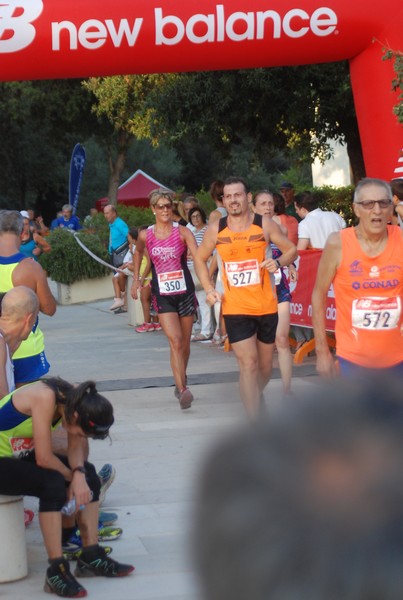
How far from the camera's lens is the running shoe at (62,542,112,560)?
541cm

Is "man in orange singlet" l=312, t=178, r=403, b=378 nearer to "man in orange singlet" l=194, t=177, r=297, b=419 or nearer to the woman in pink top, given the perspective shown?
"man in orange singlet" l=194, t=177, r=297, b=419

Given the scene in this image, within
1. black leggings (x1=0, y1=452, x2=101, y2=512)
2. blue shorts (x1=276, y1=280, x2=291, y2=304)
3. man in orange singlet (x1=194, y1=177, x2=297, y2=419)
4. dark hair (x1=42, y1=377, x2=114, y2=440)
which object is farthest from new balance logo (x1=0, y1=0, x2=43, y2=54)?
black leggings (x1=0, y1=452, x2=101, y2=512)

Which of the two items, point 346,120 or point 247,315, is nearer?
point 247,315

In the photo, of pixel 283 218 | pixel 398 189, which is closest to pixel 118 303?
pixel 283 218

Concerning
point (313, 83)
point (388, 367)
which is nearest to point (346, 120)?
point (313, 83)

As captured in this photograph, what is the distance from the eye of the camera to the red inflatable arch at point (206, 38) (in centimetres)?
1084

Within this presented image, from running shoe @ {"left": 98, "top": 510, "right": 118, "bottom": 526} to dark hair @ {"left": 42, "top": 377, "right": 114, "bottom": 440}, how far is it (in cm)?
96

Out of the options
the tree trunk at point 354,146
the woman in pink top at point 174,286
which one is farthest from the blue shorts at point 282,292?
the tree trunk at point 354,146

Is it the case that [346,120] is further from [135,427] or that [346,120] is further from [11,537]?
[11,537]

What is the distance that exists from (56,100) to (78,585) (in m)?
34.0

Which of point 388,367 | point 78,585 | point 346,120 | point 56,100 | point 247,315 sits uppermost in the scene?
point 56,100

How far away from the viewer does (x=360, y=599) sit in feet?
2.83

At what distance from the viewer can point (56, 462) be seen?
512cm

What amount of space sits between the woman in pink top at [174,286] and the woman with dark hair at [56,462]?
3848 mm
